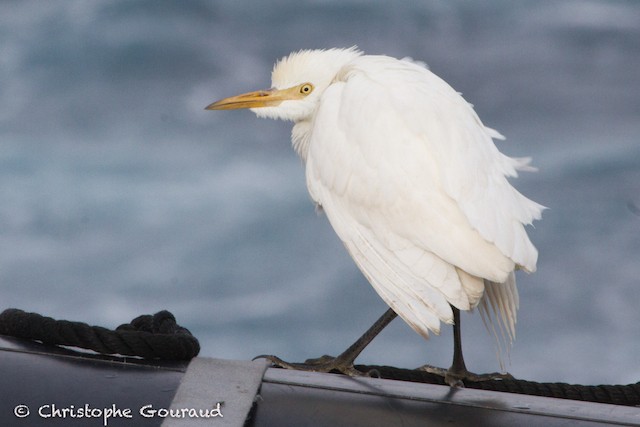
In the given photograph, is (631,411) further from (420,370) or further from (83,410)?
(83,410)

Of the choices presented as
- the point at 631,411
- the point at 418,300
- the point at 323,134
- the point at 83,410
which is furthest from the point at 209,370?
the point at 323,134

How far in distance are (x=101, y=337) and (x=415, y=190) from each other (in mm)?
1191

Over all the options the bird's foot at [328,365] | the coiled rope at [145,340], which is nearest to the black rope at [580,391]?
the coiled rope at [145,340]

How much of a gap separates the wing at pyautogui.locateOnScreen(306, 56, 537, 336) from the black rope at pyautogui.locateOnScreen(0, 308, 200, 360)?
0.77m

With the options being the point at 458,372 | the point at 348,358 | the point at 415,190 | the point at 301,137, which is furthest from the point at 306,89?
the point at 458,372

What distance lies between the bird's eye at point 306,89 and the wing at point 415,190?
0.75 ft

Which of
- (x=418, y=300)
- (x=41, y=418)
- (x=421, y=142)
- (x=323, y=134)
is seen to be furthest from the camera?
(x=323, y=134)

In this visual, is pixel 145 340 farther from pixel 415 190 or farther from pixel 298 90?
pixel 298 90

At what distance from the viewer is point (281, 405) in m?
2.30

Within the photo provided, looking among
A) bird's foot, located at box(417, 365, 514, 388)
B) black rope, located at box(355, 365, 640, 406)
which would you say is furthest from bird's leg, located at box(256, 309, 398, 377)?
black rope, located at box(355, 365, 640, 406)

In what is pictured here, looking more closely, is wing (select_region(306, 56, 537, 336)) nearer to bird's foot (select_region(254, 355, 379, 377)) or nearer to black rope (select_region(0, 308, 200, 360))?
bird's foot (select_region(254, 355, 379, 377))

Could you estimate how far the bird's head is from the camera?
388 centimetres

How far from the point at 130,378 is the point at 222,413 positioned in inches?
10.2

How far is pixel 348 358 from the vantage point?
131 inches
